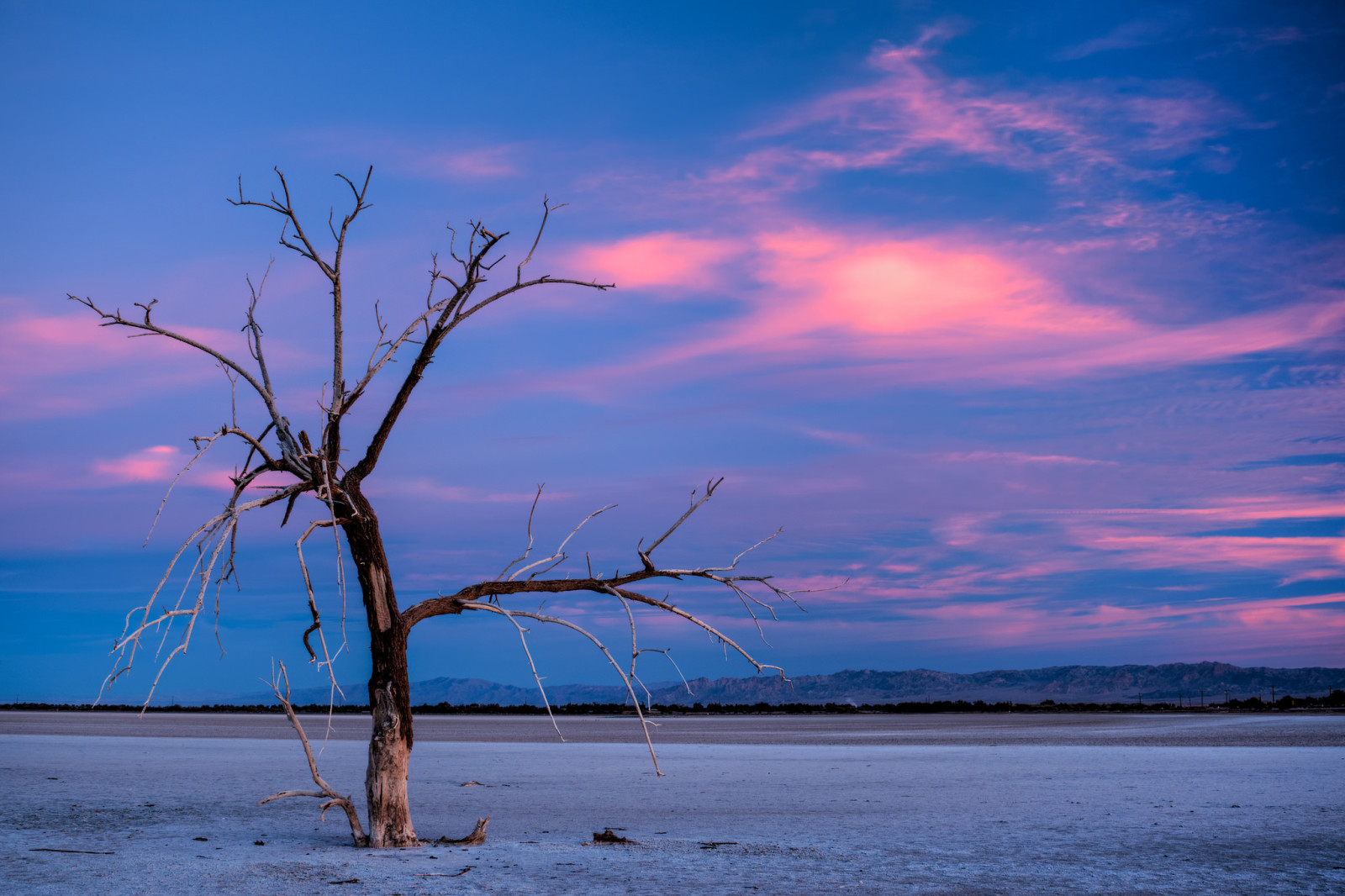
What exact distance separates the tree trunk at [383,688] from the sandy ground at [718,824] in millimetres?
339

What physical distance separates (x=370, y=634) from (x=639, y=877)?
10.5ft

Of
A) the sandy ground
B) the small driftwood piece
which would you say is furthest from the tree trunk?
the small driftwood piece

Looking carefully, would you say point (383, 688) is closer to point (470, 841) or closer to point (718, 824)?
point (470, 841)

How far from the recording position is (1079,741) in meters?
35.4

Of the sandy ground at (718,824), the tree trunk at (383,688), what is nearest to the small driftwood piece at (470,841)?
the sandy ground at (718,824)

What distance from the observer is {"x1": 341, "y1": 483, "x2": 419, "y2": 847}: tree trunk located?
32.3 ft

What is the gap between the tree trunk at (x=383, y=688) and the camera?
9.84 metres

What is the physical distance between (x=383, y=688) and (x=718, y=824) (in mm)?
5152

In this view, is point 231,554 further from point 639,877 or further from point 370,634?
point 639,877

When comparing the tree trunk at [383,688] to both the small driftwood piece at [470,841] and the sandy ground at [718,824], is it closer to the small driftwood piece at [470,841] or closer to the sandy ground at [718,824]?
the sandy ground at [718,824]

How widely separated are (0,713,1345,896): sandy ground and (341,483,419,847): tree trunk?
0.34 meters

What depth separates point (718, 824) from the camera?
43.3 feet

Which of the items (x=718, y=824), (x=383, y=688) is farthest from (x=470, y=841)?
(x=718, y=824)

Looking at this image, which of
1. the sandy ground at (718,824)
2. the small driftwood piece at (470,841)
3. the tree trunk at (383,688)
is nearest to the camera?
the sandy ground at (718,824)
